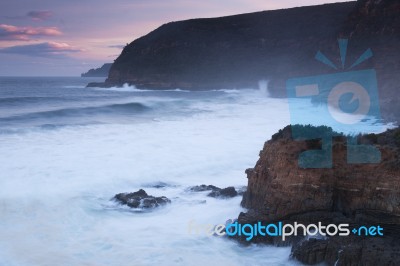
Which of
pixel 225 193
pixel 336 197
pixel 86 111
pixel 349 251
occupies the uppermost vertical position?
pixel 86 111

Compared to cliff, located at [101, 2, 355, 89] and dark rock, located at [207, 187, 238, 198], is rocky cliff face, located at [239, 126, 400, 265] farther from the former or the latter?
cliff, located at [101, 2, 355, 89]

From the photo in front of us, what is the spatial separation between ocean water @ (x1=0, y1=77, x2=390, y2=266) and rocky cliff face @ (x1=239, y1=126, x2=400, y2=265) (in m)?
0.71

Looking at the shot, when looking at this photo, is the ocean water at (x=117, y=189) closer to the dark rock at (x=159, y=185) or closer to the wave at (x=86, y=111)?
the dark rock at (x=159, y=185)

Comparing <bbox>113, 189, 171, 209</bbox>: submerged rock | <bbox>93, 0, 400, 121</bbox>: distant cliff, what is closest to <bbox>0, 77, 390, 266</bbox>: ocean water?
<bbox>113, 189, 171, 209</bbox>: submerged rock

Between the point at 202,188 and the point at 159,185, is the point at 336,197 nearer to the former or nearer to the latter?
the point at 202,188

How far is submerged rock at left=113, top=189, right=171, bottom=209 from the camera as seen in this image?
1071 centimetres

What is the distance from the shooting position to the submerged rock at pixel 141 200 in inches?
422

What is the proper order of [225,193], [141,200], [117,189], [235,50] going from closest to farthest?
[141,200] → [225,193] → [117,189] → [235,50]

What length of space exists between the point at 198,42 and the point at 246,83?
52.2 ft

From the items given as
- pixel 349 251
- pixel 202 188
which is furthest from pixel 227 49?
pixel 349 251

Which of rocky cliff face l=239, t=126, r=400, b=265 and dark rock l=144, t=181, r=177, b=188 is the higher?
rocky cliff face l=239, t=126, r=400, b=265

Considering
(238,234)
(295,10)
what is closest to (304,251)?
(238,234)

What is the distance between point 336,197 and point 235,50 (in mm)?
77673

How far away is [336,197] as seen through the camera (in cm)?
796
